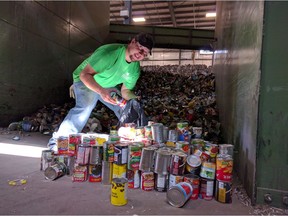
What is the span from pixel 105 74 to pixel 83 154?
1230 mm

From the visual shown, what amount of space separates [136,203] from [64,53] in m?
5.95

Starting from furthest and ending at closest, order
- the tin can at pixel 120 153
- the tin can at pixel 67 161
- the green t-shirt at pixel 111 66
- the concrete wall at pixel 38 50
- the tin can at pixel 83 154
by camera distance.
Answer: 1. the concrete wall at pixel 38 50
2. the green t-shirt at pixel 111 66
3. the tin can at pixel 67 161
4. the tin can at pixel 83 154
5. the tin can at pixel 120 153

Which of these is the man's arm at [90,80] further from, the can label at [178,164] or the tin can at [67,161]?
the can label at [178,164]

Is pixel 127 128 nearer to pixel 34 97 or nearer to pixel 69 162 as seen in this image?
pixel 69 162

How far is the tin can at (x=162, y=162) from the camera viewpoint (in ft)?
6.61

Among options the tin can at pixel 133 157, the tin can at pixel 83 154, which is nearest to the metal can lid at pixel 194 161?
the tin can at pixel 133 157

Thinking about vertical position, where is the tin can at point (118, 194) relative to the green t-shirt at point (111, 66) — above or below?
below

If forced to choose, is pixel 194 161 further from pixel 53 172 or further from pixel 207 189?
pixel 53 172

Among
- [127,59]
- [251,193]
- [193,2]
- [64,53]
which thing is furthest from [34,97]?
[193,2]

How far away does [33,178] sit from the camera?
7.44 feet

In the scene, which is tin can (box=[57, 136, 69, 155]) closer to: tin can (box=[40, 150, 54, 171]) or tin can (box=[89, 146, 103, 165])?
tin can (box=[40, 150, 54, 171])

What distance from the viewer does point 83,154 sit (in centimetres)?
221

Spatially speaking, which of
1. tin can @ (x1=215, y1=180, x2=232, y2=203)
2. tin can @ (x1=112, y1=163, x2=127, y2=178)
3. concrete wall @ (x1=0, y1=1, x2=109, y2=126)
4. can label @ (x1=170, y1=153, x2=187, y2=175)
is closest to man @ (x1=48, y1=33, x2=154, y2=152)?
tin can @ (x1=112, y1=163, x2=127, y2=178)

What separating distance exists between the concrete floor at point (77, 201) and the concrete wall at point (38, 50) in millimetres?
3135
